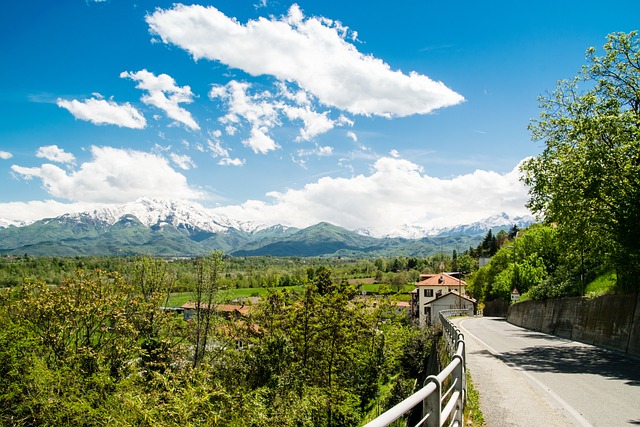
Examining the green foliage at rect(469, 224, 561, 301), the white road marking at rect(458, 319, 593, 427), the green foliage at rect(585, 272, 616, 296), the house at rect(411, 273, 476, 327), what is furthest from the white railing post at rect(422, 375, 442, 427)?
the house at rect(411, 273, 476, 327)

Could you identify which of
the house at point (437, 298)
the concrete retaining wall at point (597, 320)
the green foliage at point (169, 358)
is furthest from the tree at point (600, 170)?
the house at point (437, 298)

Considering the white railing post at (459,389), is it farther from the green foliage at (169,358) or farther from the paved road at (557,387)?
the green foliage at (169,358)

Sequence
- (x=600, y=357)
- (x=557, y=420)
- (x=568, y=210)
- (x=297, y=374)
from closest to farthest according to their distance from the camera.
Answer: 1. (x=557, y=420)
2. (x=600, y=357)
3. (x=568, y=210)
4. (x=297, y=374)

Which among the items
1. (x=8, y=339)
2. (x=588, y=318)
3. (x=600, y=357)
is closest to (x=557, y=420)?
(x=600, y=357)

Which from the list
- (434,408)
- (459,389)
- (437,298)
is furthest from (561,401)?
(437,298)

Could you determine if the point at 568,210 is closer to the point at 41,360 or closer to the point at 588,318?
the point at 588,318

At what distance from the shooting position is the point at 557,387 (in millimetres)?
10992

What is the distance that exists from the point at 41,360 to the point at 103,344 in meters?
3.35

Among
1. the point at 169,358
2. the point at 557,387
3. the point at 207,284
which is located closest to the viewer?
the point at 557,387

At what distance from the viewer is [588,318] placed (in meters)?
23.1

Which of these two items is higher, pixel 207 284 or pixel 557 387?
pixel 207 284

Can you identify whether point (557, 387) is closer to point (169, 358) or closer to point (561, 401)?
point (561, 401)

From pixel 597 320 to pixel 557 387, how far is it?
13166mm

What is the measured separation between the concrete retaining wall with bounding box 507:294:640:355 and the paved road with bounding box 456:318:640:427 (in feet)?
3.97
